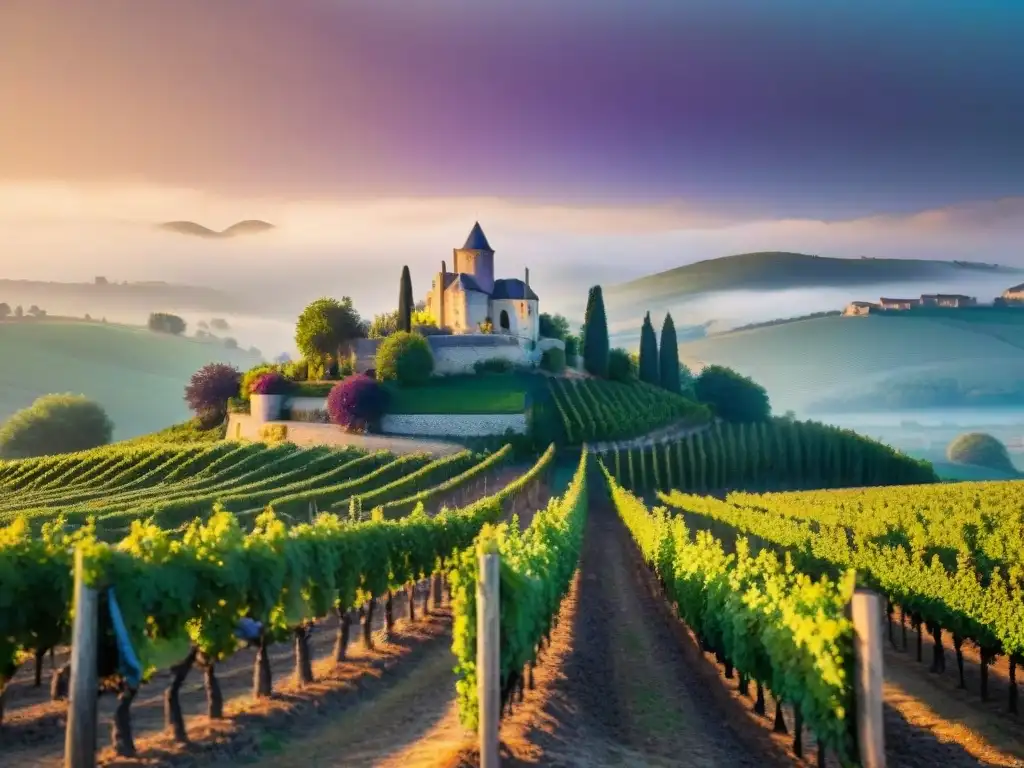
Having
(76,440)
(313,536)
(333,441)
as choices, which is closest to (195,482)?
(333,441)

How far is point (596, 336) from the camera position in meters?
82.5

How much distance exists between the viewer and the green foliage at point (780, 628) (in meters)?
9.77

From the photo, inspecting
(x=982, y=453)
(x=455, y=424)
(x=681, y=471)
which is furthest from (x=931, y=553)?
(x=982, y=453)

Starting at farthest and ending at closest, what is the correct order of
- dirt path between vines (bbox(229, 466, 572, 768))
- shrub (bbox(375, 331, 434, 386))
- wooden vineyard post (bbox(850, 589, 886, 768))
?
shrub (bbox(375, 331, 434, 386)), dirt path between vines (bbox(229, 466, 572, 768)), wooden vineyard post (bbox(850, 589, 886, 768))

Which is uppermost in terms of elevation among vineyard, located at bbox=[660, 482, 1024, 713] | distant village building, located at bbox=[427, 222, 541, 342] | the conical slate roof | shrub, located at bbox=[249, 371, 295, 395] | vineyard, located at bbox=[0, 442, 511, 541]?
the conical slate roof

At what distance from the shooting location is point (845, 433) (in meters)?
69.9

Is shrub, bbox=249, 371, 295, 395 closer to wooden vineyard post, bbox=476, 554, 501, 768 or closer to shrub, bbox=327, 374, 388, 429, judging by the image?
shrub, bbox=327, 374, 388, 429

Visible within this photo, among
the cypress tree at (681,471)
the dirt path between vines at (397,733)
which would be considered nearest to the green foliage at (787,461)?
the cypress tree at (681,471)

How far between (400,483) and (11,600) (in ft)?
98.7

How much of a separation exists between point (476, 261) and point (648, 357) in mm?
18737

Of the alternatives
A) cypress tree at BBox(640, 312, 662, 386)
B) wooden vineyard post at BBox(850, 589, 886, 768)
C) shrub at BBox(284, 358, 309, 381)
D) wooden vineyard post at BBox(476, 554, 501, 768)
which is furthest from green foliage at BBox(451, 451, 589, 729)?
cypress tree at BBox(640, 312, 662, 386)

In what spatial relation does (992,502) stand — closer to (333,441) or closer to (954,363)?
(333,441)

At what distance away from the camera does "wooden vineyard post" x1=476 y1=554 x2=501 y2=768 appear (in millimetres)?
9094

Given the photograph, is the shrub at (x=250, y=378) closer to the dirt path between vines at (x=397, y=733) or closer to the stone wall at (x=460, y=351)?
the stone wall at (x=460, y=351)
